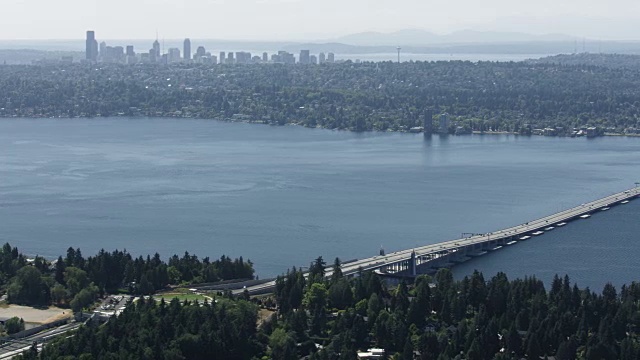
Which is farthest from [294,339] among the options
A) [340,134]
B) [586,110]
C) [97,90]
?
[97,90]

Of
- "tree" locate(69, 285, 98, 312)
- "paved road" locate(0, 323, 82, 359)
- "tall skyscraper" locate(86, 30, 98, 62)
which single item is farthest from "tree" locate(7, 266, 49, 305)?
"tall skyscraper" locate(86, 30, 98, 62)

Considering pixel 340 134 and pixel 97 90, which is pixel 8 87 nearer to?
pixel 97 90

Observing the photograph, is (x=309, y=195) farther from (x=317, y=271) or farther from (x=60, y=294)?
(x=60, y=294)

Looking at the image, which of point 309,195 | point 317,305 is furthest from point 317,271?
point 309,195

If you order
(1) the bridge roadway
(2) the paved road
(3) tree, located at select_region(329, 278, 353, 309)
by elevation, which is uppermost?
(3) tree, located at select_region(329, 278, 353, 309)

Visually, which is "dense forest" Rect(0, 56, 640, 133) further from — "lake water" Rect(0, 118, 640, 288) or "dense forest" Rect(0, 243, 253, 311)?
"dense forest" Rect(0, 243, 253, 311)
